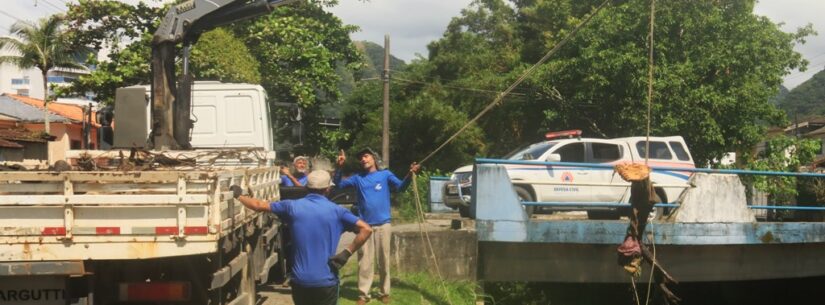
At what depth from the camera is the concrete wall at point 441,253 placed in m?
9.43

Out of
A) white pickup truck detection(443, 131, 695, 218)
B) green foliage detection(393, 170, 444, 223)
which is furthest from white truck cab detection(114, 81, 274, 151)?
green foliage detection(393, 170, 444, 223)

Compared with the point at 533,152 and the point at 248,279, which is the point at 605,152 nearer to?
the point at 533,152

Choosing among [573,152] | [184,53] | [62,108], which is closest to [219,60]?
[184,53]

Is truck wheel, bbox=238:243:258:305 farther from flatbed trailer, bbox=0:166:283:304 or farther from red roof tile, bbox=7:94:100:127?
red roof tile, bbox=7:94:100:127

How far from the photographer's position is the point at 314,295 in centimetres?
564

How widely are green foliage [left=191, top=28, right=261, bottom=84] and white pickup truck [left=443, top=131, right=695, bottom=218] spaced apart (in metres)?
7.75

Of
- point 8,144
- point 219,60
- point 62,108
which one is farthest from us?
point 62,108

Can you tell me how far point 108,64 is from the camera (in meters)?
20.9

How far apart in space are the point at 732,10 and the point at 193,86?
1500 centimetres

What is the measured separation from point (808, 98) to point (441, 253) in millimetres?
80855

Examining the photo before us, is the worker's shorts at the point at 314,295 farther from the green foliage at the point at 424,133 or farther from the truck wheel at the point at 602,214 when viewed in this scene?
the green foliage at the point at 424,133

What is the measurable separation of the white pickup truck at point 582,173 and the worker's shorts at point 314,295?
20.6 ft

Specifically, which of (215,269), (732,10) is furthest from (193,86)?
(732,10)

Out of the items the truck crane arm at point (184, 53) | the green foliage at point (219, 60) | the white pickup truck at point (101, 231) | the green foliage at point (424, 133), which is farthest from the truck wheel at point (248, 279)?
the green foliage at point (424, 133)
